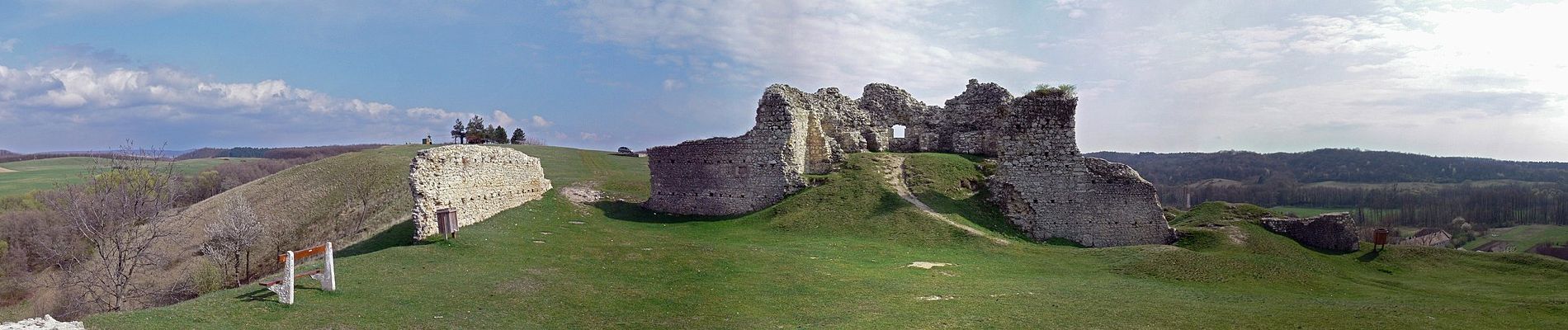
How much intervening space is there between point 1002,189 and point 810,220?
6827 millimetres

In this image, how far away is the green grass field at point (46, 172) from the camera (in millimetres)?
64438

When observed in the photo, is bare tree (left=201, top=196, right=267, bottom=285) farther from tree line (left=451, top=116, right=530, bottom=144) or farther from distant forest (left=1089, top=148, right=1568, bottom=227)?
distant forest (left=1089, top=148, right=1568, bottom=227)

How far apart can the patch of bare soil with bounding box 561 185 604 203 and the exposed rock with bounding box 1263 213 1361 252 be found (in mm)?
25198

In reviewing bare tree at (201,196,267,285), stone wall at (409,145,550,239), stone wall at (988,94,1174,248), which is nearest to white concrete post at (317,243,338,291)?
stone wall at (409,145,550,239)

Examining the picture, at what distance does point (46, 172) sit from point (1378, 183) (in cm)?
18953

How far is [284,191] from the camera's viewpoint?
4269 centimetres

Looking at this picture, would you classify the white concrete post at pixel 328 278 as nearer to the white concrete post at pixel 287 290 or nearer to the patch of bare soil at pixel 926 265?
the white concrete post at pixel 287 290

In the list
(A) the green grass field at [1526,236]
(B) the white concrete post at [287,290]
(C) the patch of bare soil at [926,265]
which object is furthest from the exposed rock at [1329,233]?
(A) the green grass field at [1526,236]

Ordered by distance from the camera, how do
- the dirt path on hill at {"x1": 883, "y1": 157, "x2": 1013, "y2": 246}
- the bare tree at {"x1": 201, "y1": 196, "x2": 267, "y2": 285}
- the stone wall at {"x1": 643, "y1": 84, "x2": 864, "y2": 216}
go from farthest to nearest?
the stone wall at {"x1": 643, "y1": 84, "x2": 864, "y2": 216} → the bare tree at {"x1": 201, "y1": 196, "x2": 267, "y2": 285} → the dirt path on hill at {"x1": 883, "y1": 157, "x2": 1013, "y2": 246}

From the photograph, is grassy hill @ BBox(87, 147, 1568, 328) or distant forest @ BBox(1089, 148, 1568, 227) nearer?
grassy hill @ BBox(87, 147, 1568, 328)

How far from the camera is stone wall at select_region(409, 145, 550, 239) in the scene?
20484 millimetres

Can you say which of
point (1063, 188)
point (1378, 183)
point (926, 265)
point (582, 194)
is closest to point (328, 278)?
point (926, 265)

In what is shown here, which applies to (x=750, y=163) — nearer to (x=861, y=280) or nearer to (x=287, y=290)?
(x=861, y=280)

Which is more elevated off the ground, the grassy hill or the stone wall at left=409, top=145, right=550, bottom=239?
the stone wall at left=409, top=145, right=550, bottom=239
